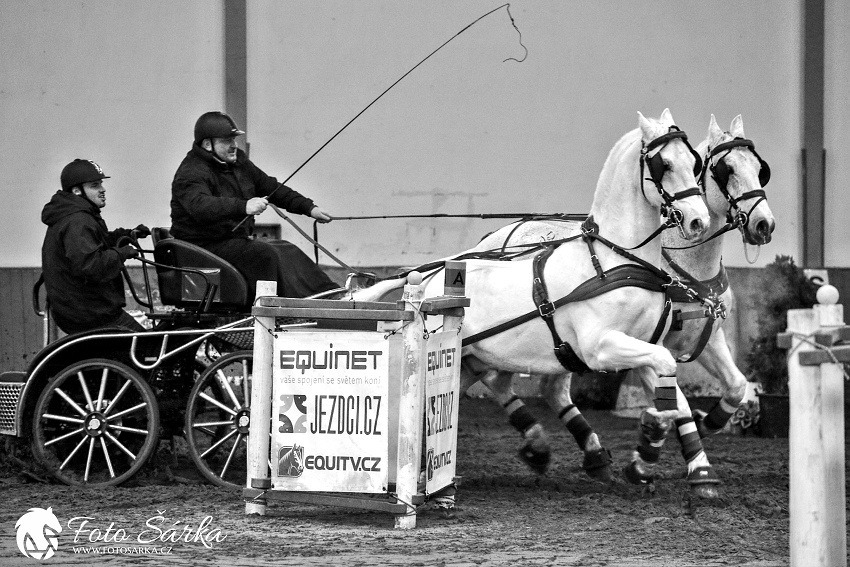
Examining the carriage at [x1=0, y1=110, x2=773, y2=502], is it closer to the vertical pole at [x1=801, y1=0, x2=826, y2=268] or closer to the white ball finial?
the white ball finial

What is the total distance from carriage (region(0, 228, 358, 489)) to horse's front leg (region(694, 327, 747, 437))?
109 inches

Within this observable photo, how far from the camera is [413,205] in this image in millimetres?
11297

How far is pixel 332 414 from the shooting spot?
5.89 m

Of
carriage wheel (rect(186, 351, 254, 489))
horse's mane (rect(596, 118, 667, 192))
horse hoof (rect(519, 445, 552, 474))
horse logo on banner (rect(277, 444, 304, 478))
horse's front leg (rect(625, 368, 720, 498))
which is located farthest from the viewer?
horse hoof (rect(519, 445, 552, 474))

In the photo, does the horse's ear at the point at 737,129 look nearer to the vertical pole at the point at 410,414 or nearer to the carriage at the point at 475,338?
the carriage at the point at 475,338

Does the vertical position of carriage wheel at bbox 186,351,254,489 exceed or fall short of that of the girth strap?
it falls short

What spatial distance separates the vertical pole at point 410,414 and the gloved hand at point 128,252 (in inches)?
81.2

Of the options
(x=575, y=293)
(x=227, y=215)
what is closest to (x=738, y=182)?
(x=575, y=293)

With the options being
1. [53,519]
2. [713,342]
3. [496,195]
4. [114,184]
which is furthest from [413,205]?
[53,519]

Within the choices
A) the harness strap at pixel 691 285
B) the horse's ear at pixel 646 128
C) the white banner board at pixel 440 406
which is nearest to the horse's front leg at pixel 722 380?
the harness strap at pixel 691 285

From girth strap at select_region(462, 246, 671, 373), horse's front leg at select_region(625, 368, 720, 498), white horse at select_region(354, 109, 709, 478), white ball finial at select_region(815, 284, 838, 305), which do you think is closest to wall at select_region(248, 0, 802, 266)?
white horse at select_region(354, 109, 709, 478)

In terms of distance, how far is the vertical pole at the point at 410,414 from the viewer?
5816mm

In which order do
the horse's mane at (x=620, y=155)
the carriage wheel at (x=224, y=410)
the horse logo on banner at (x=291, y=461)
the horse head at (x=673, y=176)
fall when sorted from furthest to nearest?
1. the carriage wheel at (x=224, y=410)
2. the horse's mane at (x=620, y=155)
3. the horse head at (x=673, y=176)
4. the horse logo on banner at (x=291, y=461)

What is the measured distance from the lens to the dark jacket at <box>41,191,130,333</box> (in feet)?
23.0
